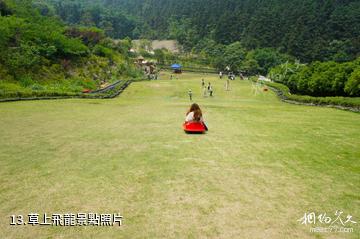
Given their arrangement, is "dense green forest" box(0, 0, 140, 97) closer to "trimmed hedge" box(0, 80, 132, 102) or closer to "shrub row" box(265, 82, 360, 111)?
"trimmed hedge" box(0, 80, 132, 102)

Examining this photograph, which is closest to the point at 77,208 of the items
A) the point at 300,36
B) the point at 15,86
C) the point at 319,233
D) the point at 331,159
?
the point at 319,233

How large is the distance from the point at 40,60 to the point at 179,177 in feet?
134

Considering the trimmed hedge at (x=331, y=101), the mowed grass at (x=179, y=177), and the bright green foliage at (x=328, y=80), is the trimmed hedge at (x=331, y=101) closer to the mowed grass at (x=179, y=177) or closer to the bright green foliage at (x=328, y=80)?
the bright green foliage at (x=328, y=80)

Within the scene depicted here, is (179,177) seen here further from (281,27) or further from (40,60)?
(281,27)

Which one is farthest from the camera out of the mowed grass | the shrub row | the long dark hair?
the shrub row

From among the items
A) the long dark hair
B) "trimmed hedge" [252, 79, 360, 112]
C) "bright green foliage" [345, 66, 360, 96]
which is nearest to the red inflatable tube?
the long dark hair

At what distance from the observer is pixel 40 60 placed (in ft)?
142

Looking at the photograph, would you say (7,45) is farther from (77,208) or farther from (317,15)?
(317,15)

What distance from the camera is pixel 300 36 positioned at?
10706 cm

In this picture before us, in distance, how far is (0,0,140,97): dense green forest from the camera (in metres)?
37.1

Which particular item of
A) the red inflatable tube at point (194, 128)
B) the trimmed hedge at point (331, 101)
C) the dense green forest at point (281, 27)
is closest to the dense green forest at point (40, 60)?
the red inflatable tube at point (194, 128)

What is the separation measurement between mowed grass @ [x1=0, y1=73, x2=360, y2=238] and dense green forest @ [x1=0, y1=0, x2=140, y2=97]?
17.5 meters

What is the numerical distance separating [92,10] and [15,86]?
17406 centimetres

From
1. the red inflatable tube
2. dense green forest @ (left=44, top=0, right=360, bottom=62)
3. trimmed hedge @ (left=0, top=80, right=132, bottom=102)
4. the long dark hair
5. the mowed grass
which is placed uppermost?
dense green forest @ (left=44, top=0, right=360, bottom=62)
